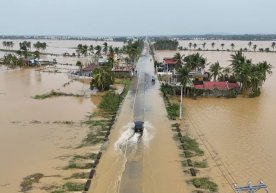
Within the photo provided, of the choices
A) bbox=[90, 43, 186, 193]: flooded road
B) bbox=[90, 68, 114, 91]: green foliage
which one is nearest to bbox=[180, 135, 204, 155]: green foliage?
bbox=[90, 43, 186, 193]: flooded road

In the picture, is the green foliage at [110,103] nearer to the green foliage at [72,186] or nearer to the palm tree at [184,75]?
the palm tree at [184,75]

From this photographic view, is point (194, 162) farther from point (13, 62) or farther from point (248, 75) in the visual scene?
point (13, 62)

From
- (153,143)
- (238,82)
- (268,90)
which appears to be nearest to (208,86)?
A: (238,82)

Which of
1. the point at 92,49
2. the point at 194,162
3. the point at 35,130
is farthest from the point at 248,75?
the point at 92,49

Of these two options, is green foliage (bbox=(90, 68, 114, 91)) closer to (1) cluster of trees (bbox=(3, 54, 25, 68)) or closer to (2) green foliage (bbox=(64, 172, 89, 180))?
(2) green foliage (bbox=(64, 172, 89, 180))

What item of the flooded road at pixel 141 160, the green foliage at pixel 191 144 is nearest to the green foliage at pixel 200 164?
the flooded road at pixel 141 160

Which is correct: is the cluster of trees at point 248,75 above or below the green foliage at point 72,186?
above
